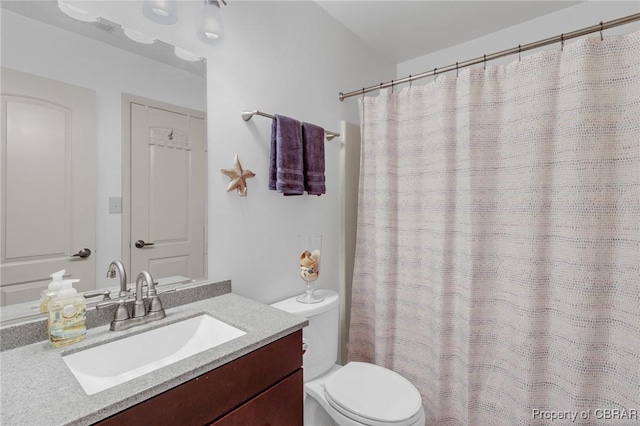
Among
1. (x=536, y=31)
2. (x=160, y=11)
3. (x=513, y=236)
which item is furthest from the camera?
(x=536, y=31)

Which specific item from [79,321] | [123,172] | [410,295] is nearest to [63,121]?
[123,172]

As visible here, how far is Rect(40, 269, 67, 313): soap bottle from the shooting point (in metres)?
0.87

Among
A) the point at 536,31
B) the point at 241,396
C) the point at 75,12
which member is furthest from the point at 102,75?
the point at 536,31

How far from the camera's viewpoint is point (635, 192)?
1.17 metres

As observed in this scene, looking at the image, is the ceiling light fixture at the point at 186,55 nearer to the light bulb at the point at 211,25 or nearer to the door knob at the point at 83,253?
the light bulb at the point at 211,25

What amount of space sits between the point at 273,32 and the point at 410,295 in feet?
5.27

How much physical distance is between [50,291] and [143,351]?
316 millimetres

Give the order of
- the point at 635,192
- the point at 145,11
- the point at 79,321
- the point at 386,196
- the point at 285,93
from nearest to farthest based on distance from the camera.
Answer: the point at 79,321, the point at 145,11, the point at 635,192, the point at 285,93, the point at 386,196

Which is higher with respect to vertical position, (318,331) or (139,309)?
(139,309)

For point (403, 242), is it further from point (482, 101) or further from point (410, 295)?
point (482, 101)

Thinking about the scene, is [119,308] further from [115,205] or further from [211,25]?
[211,25]

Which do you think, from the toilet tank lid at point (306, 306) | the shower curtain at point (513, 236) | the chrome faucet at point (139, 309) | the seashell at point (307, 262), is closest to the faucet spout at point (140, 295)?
the chrome faucet at point (139, 309)

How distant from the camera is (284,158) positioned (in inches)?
59.4

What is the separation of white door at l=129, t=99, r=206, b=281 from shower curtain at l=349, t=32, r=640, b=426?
1017 millimetres
